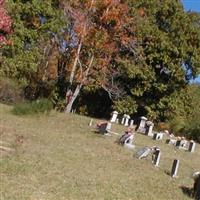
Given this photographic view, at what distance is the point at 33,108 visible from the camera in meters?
29.9

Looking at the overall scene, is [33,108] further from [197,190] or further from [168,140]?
[197,190]

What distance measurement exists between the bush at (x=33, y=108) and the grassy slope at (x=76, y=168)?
43.7 inches

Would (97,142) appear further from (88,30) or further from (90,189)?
(88,30)

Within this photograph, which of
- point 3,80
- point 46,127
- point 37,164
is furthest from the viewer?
point 3,80

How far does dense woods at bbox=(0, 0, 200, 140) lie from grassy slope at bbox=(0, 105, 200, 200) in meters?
12.6

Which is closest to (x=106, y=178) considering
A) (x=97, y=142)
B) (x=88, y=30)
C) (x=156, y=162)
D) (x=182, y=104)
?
(x=156, y=162)

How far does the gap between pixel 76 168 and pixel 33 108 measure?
1269 centimetres

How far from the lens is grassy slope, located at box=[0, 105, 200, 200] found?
1424 cm

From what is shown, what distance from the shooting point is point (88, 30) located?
4025 centimetres

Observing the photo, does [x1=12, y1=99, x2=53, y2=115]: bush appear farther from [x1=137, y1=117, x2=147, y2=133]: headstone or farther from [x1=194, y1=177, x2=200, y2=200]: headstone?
[x1=194, y1=177, x2=200, y2=200]: headstone

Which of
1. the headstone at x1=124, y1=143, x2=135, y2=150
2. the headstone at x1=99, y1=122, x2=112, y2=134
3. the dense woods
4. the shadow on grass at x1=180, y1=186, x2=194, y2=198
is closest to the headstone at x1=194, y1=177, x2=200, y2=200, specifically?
the shadow on grass at x1=180, y1=186, x2=194, y2=198

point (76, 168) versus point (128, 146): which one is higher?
point (128, 146)

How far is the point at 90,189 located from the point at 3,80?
23230 millimetres

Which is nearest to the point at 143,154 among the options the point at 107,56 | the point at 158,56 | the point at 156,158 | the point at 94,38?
the point at 156,158
